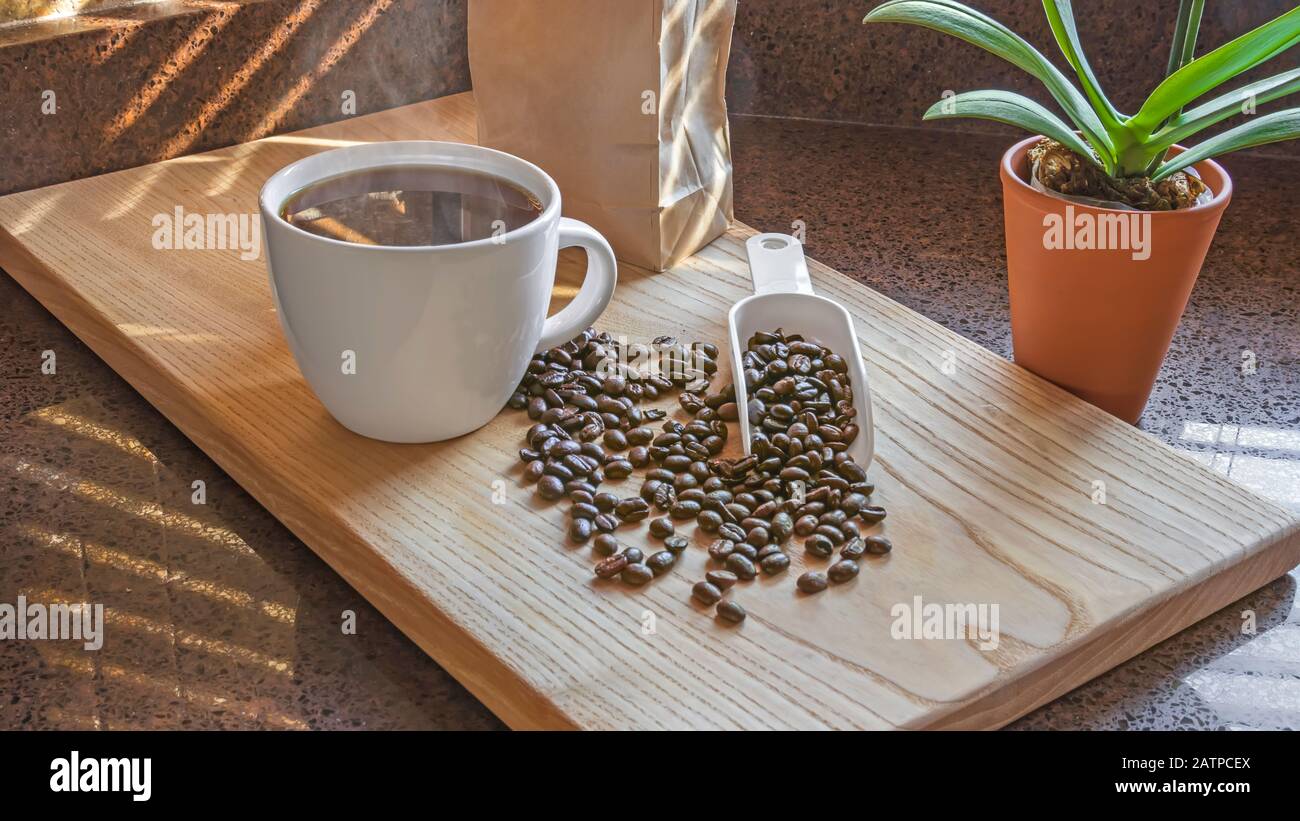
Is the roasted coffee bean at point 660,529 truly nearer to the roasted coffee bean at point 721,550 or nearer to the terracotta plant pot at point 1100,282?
the roasted coffee bean at point 721,550

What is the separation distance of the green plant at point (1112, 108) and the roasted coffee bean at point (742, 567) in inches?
11.5

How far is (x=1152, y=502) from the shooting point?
705mm

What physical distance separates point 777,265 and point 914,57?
44cm

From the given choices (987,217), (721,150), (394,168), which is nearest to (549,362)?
(394,168)

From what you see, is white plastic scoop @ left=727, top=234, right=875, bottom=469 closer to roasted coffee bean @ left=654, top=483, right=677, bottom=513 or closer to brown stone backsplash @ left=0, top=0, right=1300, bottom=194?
roasted coffee bean @ left=654, top=483, right=677, bottom=513

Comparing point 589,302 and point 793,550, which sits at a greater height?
point 589,302

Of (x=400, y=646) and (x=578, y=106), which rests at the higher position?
(x=578, y=106)

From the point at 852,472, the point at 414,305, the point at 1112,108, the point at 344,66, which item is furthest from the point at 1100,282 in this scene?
the point at 344,66

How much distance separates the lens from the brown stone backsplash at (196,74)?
3.27ft

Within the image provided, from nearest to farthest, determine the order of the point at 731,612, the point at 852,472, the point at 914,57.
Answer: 1. the point at 731,612
2. the point at 852,472
3. the point at 914,57

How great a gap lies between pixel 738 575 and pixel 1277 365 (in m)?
0.50

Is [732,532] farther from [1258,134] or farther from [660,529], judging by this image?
[1258,134]

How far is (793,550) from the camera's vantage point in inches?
26.3
